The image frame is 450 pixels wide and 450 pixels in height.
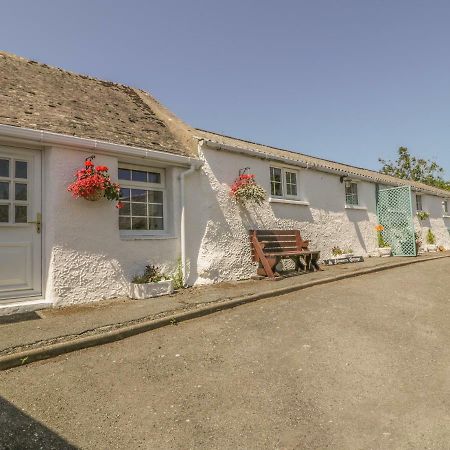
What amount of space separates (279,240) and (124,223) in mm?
4155

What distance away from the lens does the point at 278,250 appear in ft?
30.1

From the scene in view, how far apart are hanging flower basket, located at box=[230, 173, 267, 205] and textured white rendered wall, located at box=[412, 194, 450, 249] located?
11.0 meters

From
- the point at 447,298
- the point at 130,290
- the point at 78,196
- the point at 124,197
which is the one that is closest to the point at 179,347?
the point at 130,290

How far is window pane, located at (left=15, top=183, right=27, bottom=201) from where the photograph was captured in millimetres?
5824

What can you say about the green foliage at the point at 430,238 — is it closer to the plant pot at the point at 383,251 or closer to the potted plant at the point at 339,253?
the plant pot at the point at 383,251

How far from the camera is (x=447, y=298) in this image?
22.1 ft

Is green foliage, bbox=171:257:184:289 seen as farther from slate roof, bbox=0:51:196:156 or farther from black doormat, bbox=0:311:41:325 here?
black doormat, bbox=0:311:41:325

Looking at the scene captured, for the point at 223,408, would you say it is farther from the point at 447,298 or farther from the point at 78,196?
the point at 447,298

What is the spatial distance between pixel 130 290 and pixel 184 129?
13.5ft

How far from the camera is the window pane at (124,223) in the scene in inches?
275

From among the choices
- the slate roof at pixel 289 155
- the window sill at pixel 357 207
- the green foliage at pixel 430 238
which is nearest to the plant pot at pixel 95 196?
the slate roof at pixel 289 155

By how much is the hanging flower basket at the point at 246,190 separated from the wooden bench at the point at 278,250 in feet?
2.80

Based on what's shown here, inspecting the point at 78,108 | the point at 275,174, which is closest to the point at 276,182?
the point at 275,174

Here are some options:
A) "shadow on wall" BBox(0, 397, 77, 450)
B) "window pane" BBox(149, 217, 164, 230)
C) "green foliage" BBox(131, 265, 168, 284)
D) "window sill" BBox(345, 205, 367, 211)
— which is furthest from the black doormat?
"window sill" BBox(345, 205, 367, 211)
